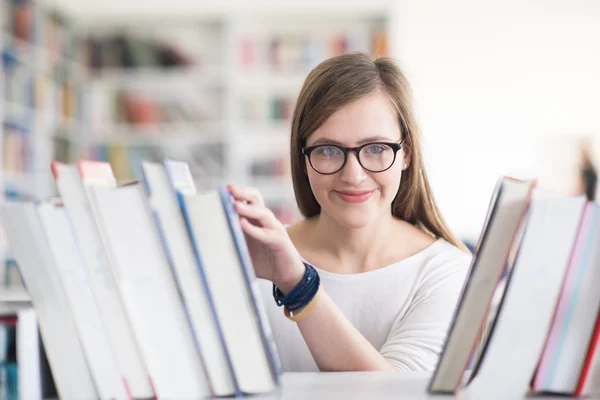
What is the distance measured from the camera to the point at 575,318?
646 mm

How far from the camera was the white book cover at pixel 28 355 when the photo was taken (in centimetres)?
68

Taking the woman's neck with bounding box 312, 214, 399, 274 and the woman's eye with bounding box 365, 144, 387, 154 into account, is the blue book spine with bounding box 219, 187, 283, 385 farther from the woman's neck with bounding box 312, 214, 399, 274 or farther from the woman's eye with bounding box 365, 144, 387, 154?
the woman's neck with bounding box 312, 214, 399, 274

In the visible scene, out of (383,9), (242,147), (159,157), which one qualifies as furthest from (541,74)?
(159,157)

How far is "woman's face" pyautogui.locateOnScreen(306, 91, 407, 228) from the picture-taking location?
44.8 inches

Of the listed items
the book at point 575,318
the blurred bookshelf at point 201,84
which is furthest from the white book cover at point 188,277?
the blurred bookshelf at point 201,84

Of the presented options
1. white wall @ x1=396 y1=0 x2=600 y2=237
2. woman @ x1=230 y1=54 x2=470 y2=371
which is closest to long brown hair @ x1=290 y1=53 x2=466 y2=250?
woman @ x1=230 y1=54 x2=470 y2=371

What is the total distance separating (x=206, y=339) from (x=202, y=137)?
4015 millimetres

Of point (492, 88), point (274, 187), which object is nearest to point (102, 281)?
point (274, 187)

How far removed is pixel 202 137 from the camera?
4586 millimetres

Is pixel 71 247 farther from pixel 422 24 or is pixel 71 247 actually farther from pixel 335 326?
pixel 422 24

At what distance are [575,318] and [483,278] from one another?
4.2 inches

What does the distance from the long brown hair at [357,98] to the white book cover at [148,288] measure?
58 cm

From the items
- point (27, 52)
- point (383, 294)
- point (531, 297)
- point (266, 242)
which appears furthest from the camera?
point (27, 52)

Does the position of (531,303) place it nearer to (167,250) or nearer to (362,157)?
(167,250)
